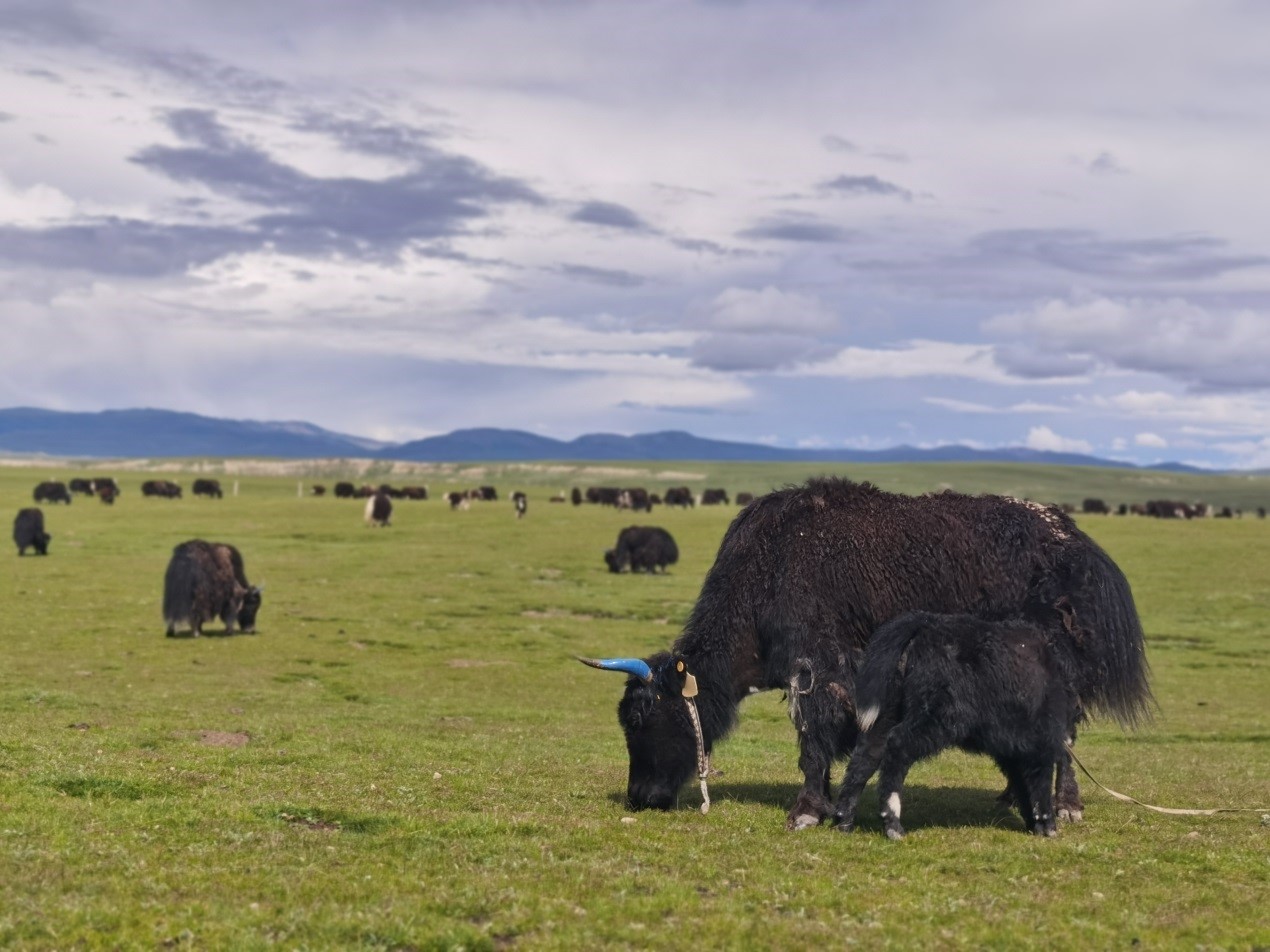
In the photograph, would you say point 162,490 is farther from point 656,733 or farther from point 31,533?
point 656,733

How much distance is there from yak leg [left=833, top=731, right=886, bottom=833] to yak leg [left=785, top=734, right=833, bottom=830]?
192 millimetres

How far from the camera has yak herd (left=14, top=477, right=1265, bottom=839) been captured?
10.7m

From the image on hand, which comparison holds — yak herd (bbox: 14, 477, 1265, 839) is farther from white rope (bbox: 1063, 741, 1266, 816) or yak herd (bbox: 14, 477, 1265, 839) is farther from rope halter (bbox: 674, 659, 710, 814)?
white rope (bbox: 1063, 741, 1266, 816)

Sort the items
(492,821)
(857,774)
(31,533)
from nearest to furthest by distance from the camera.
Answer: (492,821), (857,774), (31,533)

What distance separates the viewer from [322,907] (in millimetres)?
7488

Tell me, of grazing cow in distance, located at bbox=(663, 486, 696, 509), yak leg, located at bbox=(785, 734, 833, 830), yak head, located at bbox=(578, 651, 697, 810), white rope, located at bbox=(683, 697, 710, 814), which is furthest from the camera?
grazing cow in distance, located at bbox=(663, 486, 696, 509)

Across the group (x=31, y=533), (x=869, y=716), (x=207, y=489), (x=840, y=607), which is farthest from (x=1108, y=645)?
(x=207, y=489)

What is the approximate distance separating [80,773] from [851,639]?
788cm

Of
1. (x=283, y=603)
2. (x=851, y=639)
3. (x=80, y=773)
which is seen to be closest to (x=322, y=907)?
(x=80, y=773)

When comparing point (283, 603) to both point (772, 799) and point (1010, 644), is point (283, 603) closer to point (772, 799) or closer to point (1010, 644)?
point (772, 799)

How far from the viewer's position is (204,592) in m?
30.3

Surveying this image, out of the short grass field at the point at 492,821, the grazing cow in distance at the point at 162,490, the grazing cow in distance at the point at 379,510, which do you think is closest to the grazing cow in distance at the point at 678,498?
the grazing cow in distance at the point at 379,510

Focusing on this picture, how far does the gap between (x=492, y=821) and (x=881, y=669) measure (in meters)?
3.87

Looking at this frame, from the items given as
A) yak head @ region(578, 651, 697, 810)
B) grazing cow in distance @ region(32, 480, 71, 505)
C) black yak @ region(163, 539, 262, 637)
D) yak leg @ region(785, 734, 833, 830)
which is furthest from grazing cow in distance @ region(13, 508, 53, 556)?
yak leg @ region(785, 734, 833, 830)
